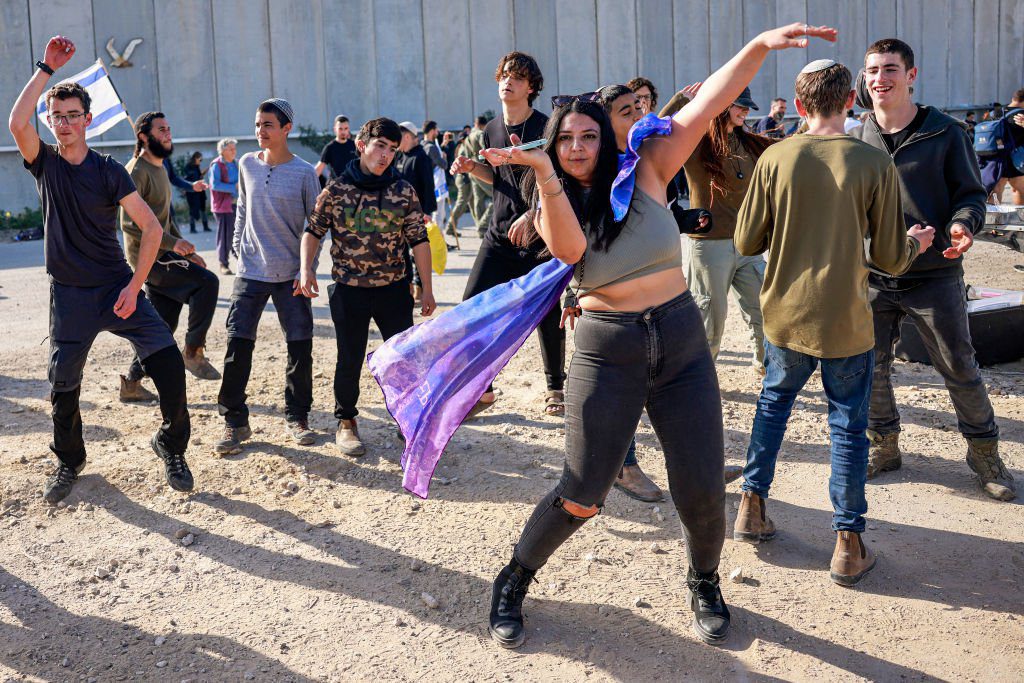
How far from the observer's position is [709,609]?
3877 millimetres

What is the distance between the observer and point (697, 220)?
3.83m

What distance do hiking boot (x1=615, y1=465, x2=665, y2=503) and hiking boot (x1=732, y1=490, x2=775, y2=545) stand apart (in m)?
0.62

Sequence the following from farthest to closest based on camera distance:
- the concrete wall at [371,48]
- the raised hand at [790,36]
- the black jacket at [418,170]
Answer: the concrete wall at [371,48]
the black jacket at [418,170]
the raised hand at [790,36]

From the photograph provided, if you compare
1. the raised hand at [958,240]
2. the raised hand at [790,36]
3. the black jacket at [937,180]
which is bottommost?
the raised hand at [958,240]

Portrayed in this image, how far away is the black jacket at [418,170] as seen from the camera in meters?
10.3

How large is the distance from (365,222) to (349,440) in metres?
1.32

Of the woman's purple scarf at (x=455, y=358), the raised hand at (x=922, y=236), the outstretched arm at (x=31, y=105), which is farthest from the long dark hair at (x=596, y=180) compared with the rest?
the outstretched arm at (x=31, y=105)

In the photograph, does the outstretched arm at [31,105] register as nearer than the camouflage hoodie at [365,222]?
Yes

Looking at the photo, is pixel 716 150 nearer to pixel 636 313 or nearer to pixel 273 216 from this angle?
pixel 636 313

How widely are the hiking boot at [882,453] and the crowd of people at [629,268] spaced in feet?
0.04

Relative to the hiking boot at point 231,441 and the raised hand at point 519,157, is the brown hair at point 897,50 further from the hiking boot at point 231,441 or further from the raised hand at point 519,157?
the hiking boot at point 231,441

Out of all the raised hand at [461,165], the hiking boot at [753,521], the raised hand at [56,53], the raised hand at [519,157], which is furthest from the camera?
the raised hand at [461,165]

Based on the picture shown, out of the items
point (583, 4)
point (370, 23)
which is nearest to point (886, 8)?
Result: point (583, 4)

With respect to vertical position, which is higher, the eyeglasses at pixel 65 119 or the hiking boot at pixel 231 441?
the eyeglasses at pixel 65 119
